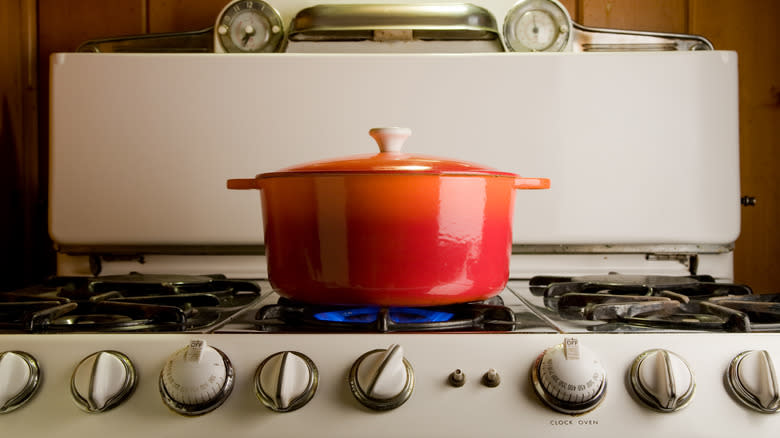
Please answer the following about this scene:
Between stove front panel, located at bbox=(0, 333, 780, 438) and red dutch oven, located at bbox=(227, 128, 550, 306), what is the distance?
0.08 m

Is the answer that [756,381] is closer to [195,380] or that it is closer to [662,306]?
[662,306]

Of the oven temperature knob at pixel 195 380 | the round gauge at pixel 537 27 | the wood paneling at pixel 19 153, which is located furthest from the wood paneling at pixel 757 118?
the wood paneling at pixel 19 153

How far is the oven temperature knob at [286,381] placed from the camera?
1.59ft

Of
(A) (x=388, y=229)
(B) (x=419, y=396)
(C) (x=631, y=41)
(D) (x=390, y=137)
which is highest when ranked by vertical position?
(C) (x=631, y=41)

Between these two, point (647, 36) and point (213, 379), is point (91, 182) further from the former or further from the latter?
point (647, 36)

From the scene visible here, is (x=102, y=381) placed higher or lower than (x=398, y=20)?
lower

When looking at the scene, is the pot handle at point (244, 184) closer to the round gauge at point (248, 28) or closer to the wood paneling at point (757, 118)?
the round gauge at point (248, 28)

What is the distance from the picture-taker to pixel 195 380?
0.48 m

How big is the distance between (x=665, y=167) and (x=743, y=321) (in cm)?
48

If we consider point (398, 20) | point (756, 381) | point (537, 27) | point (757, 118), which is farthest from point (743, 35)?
point (756, 381)

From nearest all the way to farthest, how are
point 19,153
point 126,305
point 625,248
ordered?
point 126,305 → point 625,248 → point 19,153

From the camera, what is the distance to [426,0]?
41.5 inches

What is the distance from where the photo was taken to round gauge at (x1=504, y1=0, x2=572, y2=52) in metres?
1.02

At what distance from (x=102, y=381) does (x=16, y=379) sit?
80 millimetres
